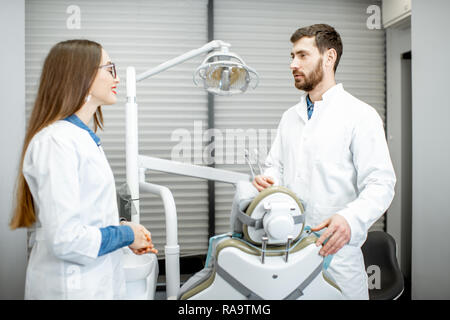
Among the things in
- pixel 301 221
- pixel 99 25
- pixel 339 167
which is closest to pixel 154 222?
pixel 99 25

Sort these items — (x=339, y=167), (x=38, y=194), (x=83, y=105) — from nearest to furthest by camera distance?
(x=38, y=194) < (x=83, y=105) < (x=339, y=167)

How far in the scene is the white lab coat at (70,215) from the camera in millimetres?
929

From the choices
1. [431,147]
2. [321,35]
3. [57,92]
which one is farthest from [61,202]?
[431,147]

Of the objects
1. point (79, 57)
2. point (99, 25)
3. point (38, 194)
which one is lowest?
point (38, 194)

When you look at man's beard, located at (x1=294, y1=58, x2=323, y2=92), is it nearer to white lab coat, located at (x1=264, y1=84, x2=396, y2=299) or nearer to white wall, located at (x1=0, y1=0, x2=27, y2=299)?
white lab coat, located at (x1=264, y1=84, x2=396, y2=299)

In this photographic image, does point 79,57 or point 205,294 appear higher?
point 79,57

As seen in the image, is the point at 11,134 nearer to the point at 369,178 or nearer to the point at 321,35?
the point at 321,35

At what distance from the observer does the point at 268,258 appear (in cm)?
103

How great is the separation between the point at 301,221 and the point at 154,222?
82.7 inches

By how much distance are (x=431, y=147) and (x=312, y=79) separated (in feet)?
3.37

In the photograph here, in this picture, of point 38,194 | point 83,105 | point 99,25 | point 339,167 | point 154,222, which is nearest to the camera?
point 38,194

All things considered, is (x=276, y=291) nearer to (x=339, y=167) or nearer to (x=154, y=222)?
(x=339, y=167)

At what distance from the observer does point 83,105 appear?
1123 mm

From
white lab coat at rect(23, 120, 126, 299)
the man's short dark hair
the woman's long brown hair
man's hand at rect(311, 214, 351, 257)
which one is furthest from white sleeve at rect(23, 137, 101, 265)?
the man's short dark hair
